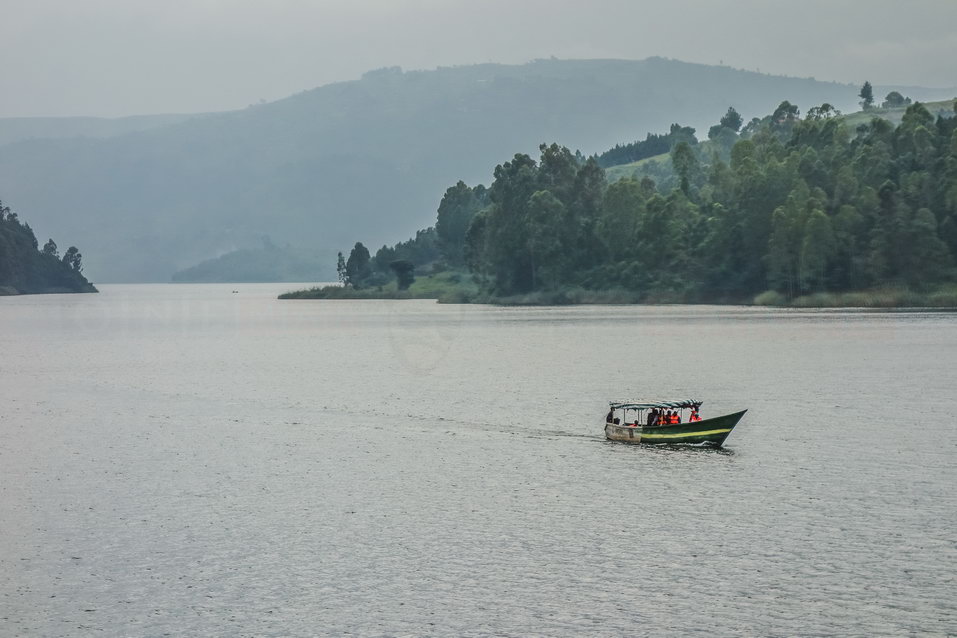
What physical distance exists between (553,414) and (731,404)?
1594 centimetres

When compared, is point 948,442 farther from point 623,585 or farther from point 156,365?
point 156,365

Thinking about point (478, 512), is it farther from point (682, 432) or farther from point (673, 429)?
point (673, 429)

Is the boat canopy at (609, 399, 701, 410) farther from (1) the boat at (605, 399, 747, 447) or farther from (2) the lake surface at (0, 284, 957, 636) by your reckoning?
(2) the lake surface at (0, 284, 957, 636)

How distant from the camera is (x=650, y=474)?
209ft

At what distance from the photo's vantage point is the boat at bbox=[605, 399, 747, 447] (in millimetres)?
70562

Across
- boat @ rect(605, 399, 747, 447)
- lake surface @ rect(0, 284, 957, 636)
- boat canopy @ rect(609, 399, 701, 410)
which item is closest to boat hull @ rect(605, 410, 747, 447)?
boat @ rect(605, 399, 747, 447)

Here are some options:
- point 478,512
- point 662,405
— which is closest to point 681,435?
point 662,405

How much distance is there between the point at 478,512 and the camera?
178 ft

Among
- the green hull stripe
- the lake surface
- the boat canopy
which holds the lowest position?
the lake surface

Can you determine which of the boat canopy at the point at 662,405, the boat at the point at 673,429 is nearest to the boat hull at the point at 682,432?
the boat at the point at 673,429

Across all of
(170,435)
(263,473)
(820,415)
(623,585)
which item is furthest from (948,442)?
(170,435)

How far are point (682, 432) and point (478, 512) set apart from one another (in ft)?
74.0

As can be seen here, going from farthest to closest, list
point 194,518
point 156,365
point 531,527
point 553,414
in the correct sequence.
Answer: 1. point 156,365
2. point 553,414
3. point 194,518
4. point 531,527

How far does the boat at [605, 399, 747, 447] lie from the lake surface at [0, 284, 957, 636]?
948 mm
